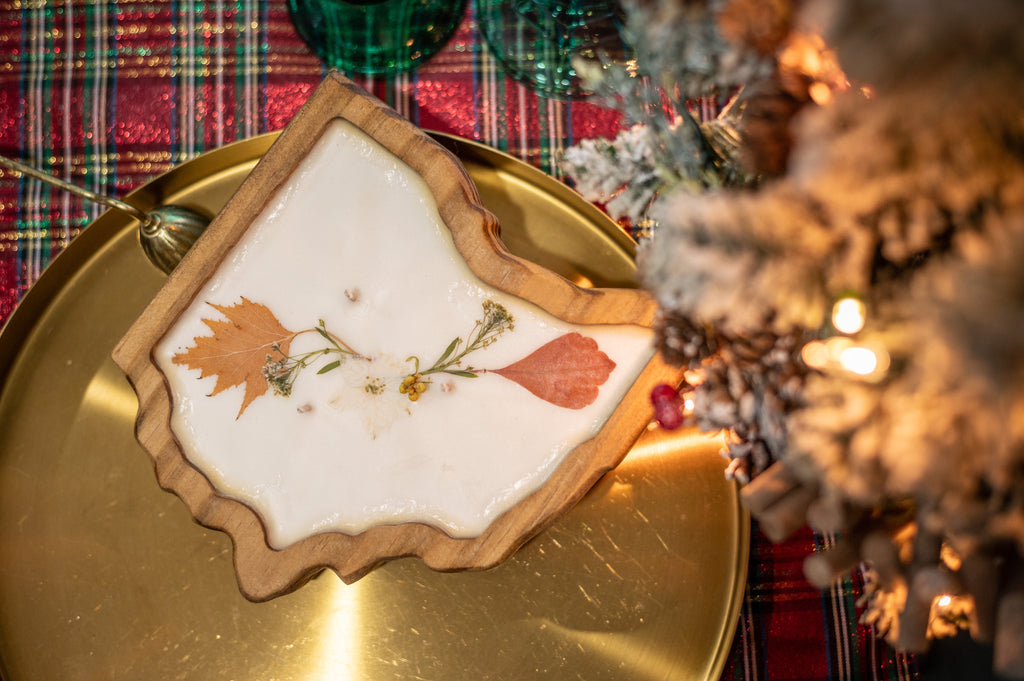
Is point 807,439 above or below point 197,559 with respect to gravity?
above

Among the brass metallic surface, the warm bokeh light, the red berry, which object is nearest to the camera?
the warm bokeh light

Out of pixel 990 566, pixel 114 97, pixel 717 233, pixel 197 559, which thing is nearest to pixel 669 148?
pixel 717 233

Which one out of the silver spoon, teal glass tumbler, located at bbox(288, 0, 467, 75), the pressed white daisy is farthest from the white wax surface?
teal glass tumbler, located at bbox(288, 0, 467, 75)

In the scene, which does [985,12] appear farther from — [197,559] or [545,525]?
[197,559]

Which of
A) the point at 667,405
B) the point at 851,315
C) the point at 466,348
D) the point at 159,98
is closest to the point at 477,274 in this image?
the point at 466,348

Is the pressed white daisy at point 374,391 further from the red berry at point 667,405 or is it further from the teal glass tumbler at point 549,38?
the teal glass tumbler at point 549,38

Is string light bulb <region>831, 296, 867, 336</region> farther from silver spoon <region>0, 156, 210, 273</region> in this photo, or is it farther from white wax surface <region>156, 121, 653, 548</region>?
silver spoon <region>0, 156, 210, 273</region>
